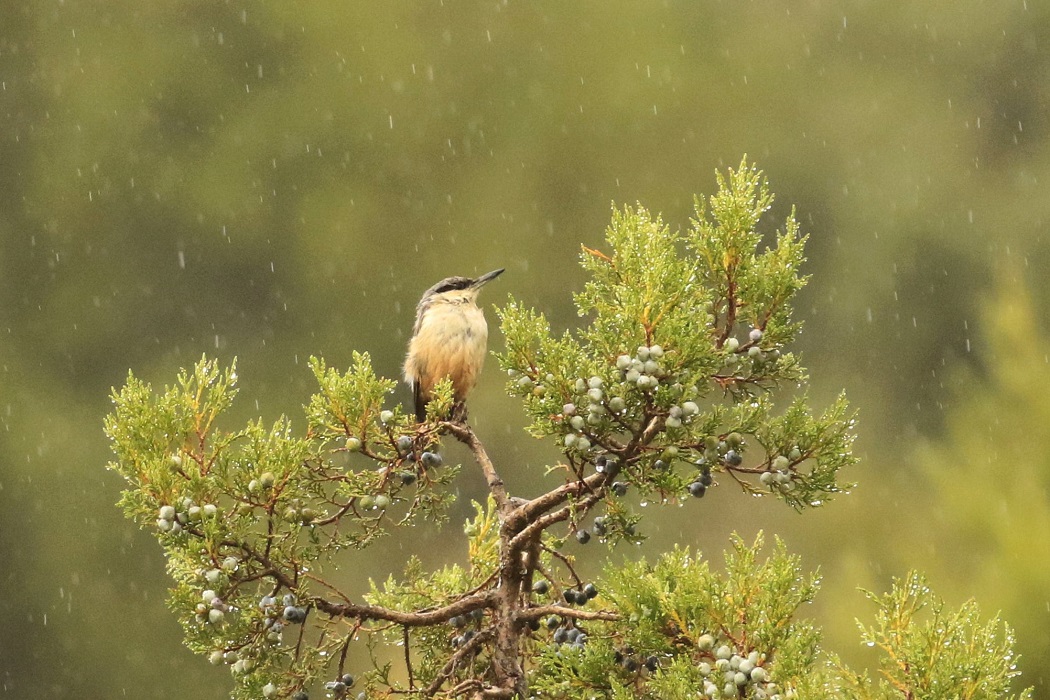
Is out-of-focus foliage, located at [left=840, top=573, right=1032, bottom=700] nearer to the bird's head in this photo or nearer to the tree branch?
the tree branch

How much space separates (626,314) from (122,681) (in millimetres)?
9371

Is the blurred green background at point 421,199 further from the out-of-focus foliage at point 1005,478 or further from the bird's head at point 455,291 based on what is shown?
the bird's head at point 455,291

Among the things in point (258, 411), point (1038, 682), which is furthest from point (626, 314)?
point (258, 411)

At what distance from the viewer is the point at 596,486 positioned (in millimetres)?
2330

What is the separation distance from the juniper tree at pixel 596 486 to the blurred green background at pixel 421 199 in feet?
20.0

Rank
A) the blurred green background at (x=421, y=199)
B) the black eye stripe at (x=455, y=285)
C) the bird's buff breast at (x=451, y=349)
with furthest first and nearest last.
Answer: the blurred green background at (x=421, y=199)
the black eye stripe at (x=455, y=285)
the bird's buff breast at (x=451, y=349)

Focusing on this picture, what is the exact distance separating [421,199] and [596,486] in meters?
12.0

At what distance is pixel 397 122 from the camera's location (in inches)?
576

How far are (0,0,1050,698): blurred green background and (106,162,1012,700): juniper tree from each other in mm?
6111

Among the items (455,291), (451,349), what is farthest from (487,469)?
(455,291)

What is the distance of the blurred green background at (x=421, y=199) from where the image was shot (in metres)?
10.9

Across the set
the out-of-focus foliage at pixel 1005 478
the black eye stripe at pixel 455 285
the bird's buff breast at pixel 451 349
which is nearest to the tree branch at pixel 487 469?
the bird's buff breast at pixel 451 349

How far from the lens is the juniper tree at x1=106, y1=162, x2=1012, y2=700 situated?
2.20 metres

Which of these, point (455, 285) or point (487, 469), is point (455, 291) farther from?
point (487, 469)
